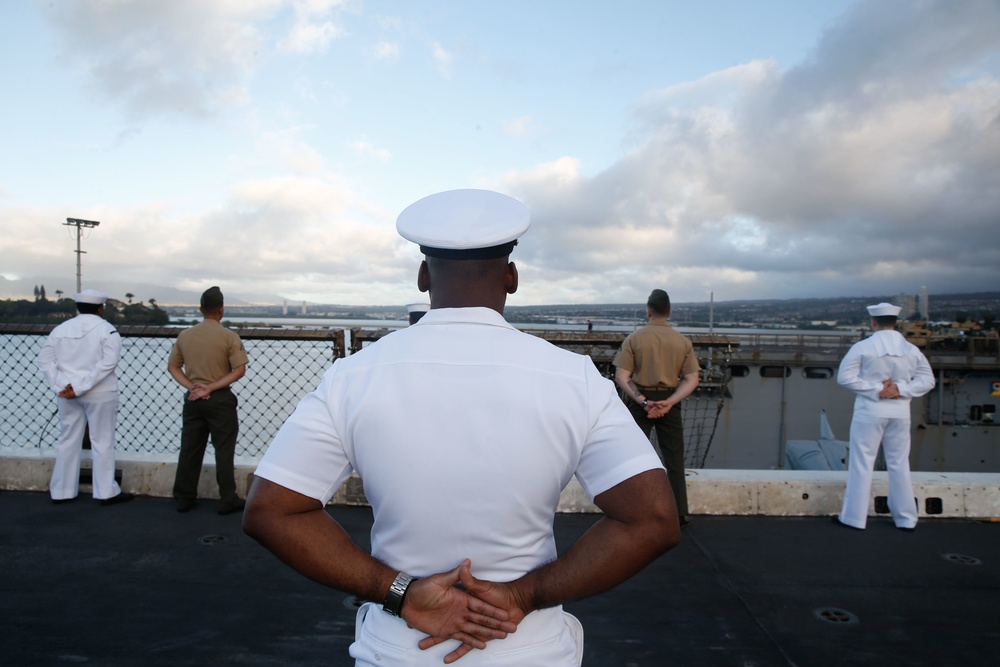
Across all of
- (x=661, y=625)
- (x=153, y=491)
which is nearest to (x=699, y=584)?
(x=661, y=625)

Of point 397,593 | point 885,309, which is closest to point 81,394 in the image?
point 397,593

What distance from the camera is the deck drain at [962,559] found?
4830mm

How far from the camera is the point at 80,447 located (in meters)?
5.98

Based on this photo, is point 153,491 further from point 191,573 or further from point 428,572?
point 428,572

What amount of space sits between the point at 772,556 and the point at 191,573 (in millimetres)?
4203

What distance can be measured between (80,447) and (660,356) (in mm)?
5444

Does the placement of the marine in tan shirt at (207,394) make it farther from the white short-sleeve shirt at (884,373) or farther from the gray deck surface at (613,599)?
the white short-sleeve shirt at (884,373)

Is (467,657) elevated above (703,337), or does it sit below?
below

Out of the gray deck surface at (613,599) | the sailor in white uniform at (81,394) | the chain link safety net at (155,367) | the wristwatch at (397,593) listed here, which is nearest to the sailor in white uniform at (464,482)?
the wristwatch at (397,593)

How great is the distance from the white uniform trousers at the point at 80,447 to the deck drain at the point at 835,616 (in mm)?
5844

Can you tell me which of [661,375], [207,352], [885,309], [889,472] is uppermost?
[885,309]

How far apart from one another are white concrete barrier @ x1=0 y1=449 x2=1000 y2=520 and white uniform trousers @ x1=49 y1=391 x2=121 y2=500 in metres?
0.29

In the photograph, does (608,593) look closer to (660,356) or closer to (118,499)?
(660,356)

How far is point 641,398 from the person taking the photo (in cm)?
580
